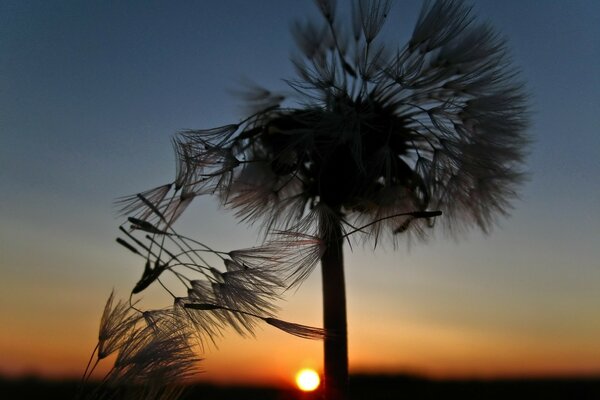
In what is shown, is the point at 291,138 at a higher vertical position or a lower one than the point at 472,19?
lower

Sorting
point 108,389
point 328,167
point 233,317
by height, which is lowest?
point 108,389

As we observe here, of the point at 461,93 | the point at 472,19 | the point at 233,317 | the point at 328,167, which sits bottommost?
the point at 233,317

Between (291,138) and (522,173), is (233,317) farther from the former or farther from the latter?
(522,173)

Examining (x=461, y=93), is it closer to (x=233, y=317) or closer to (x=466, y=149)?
(x=466, y=149)

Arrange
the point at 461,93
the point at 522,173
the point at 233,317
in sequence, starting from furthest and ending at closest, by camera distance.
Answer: the point at 522,173 < the point at 461,93 < the point at 233,317

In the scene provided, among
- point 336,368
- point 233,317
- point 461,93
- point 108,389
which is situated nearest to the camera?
point 108,389

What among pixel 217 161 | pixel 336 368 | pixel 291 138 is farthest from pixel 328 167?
pixel 336 368

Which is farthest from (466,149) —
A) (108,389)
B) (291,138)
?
(108,389)

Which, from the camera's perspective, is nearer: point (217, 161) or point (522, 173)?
point (217, 161)

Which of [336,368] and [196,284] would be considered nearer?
[196,284]
